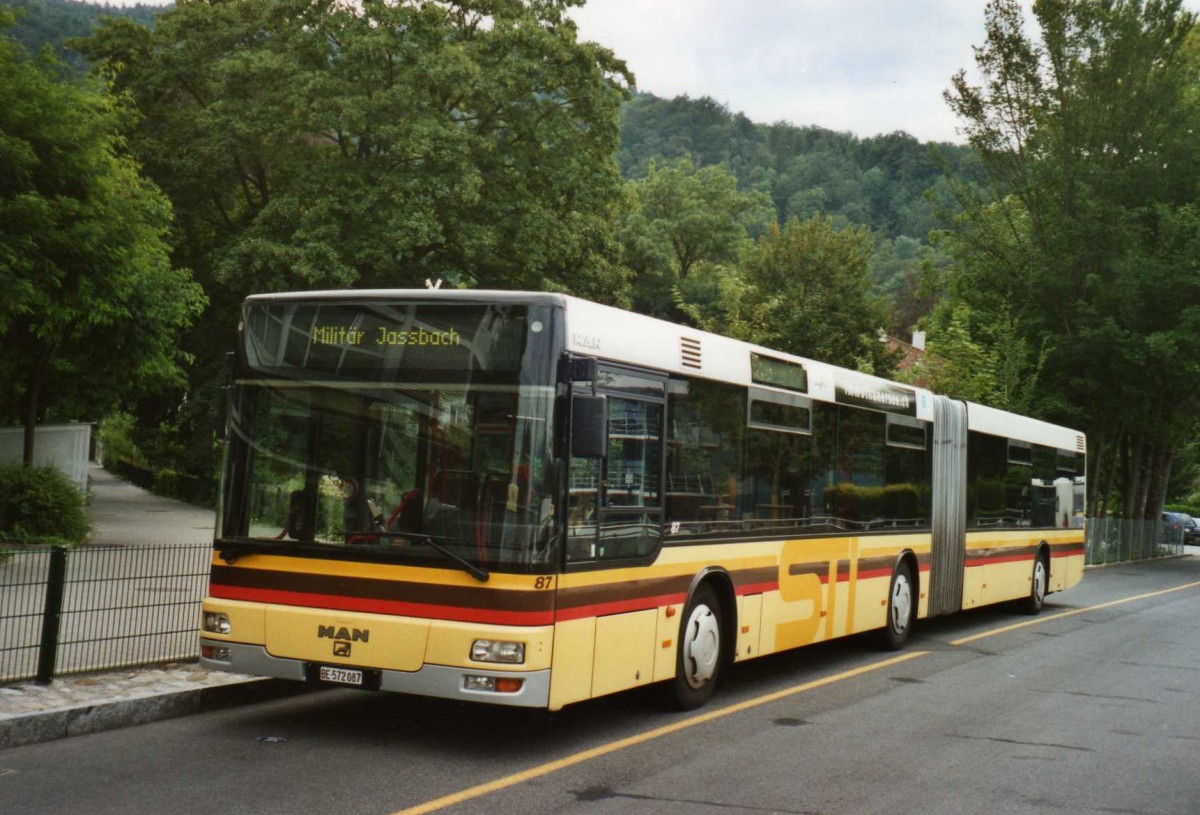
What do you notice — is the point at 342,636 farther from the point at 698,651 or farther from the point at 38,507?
the point at 38,507

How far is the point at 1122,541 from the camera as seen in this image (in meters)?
40.3

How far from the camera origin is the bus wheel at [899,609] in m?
14.0

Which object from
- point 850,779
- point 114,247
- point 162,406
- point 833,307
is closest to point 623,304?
point 833,307

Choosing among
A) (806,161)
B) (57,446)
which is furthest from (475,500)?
(806,161)

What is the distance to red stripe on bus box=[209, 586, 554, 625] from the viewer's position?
764 cm

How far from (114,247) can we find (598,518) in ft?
44.2

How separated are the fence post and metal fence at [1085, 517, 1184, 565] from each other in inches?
1283

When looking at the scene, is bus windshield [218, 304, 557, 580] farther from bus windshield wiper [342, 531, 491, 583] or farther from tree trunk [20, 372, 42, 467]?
tree trunk [20, 372, 42, 467]

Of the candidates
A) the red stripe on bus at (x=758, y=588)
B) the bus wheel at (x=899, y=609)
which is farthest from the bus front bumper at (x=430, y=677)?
the bus wheel at (x=899, y=609)

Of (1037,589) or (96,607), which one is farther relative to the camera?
(1037,589)

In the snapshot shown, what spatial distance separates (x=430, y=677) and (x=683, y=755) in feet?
5.56

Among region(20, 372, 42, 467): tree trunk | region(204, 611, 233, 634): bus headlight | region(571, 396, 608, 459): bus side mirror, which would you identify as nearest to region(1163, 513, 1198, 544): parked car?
region(20, 372, 42, 467): tree trunk

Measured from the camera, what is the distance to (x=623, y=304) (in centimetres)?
3828

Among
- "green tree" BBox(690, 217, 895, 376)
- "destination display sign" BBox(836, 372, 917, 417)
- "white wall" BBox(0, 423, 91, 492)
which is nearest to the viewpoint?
"destination display sign" BBox(836, 372, 917, 417)
